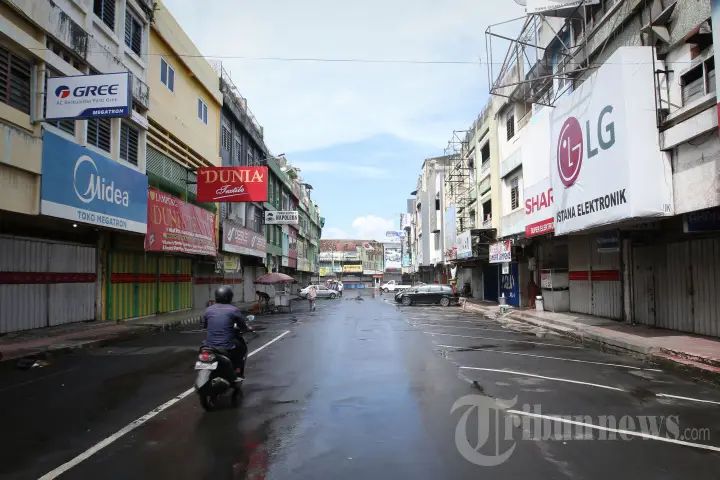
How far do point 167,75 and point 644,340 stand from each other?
20.6 metres

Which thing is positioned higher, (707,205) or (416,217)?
(416,217)

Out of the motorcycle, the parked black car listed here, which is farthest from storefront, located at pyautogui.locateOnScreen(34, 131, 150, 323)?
the parked black car

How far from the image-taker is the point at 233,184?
22.3m

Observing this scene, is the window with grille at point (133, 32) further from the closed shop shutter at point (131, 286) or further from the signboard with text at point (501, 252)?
the signboard with text at point (501, 252)

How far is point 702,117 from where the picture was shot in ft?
32.9

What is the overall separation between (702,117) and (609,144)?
248 centimetres

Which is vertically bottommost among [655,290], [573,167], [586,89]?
[655,290]

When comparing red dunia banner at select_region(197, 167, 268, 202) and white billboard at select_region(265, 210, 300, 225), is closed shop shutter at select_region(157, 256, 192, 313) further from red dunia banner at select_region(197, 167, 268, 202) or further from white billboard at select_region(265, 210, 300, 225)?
white billboard at select_region(265, 210, 300, 225)

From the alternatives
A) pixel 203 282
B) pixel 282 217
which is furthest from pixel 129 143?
pixel 282 217

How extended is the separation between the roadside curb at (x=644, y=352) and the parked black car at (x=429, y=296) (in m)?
15.9

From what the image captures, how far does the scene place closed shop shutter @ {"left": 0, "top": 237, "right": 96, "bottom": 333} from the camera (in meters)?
13.8

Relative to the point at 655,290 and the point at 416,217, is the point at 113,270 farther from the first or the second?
the point at 416,217

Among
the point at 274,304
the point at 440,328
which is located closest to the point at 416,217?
the point at 274,304

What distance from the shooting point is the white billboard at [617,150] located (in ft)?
36.9
